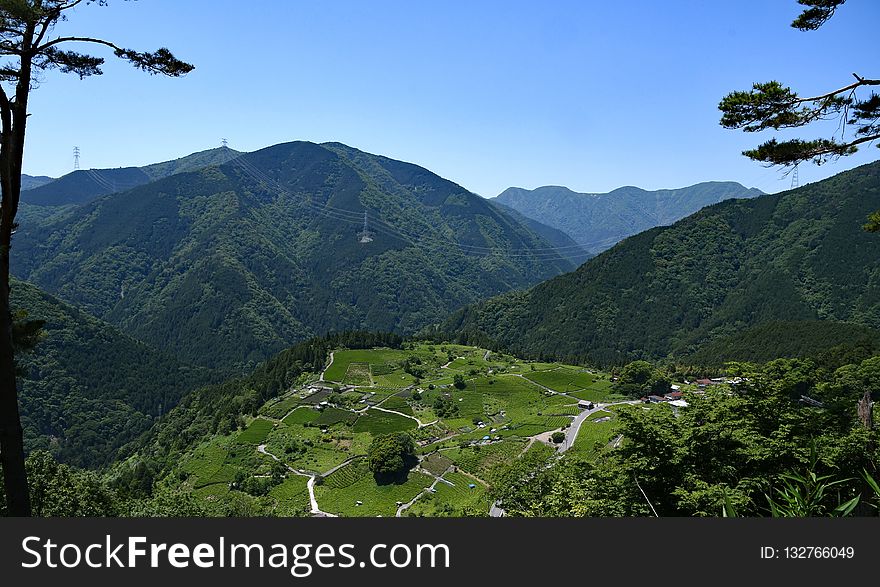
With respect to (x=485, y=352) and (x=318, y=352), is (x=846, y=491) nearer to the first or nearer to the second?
(x=318, y=352)

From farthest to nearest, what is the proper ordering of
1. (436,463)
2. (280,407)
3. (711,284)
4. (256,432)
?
1. (711,284)
2. (280,407)
3. (256,432)
4. (436,463)

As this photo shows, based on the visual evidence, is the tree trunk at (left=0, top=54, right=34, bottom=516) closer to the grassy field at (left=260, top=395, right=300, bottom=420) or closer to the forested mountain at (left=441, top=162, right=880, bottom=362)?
the grassy field at (left=260, top=395, right=300, bottom=420)

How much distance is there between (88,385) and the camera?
122688mm

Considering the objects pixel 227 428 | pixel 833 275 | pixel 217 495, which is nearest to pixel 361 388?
pixel 227 428

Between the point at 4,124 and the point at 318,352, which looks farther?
the point at 318,352

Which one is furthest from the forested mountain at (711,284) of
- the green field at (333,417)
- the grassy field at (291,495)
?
the grassy field at (291,495)

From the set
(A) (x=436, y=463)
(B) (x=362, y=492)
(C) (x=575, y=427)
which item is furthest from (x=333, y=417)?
(C) (x=575, y=427)

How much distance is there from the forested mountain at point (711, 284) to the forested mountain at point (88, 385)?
79408 mm

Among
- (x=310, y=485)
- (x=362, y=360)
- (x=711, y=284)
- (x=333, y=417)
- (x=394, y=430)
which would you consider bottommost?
(x=310, y=485)

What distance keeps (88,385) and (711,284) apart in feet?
593

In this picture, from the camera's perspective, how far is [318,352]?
306ft

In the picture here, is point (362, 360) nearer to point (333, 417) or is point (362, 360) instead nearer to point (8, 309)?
point (333, 417)

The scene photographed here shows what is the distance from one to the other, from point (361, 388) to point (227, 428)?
64.1ft

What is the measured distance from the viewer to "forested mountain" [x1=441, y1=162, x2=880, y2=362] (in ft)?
479
